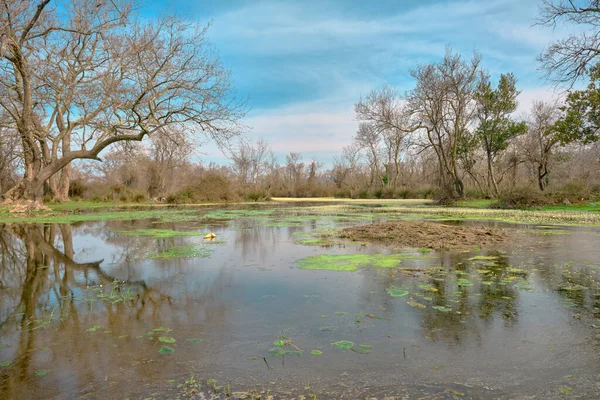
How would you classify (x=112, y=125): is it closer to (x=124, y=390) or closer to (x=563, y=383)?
(x=124, y=390)

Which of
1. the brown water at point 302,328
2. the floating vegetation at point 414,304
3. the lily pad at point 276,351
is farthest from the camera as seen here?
the floating vegetation at point 414,304

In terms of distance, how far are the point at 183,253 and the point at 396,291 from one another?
4419 millimetres

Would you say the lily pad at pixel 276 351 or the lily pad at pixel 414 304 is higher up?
the lily pad at pixel 414 304

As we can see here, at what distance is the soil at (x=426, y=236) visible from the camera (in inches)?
321

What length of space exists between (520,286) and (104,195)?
33093 mm

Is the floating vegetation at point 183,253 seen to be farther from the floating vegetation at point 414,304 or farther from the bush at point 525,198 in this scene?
the bush at point 525,198

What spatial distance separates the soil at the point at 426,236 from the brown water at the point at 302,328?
5.33 ft

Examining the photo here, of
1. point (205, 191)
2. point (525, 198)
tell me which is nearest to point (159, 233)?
point (525, 198)

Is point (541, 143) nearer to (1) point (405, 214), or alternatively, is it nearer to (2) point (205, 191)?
(1) point (405, 214)

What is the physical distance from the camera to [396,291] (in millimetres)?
4582

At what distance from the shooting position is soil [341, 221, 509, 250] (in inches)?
321

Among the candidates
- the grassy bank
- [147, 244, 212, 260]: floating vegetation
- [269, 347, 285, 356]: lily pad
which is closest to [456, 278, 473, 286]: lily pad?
[269, 347, 285, 356]: lily pad

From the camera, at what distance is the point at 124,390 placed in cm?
236

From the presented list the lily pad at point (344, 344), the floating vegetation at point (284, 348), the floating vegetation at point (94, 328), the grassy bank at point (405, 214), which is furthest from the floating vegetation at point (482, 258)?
the grassy bank at point (405, 214)
